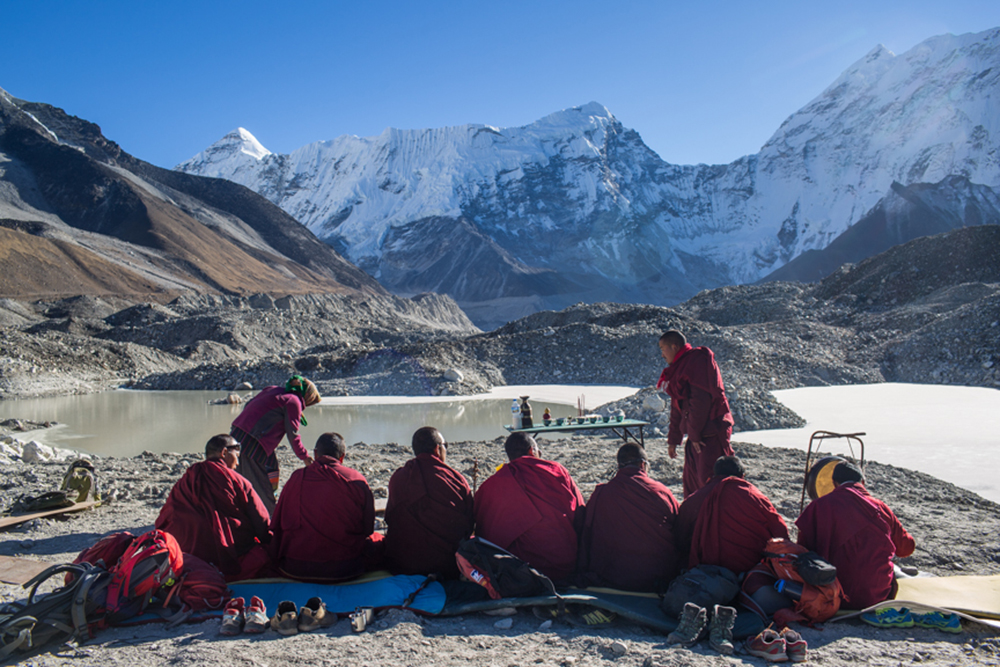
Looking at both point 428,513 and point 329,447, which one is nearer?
point 428,513

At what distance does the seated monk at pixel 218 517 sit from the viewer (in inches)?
138

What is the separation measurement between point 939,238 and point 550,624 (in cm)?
3280

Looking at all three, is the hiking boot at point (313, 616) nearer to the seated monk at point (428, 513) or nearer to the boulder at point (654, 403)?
the seated monk at point (428, 513)

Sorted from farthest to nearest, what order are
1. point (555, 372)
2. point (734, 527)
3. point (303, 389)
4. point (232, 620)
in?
1. point (555, 372)
2. point (303, 389)
3. point (734, 527)
4. point (232, 620)

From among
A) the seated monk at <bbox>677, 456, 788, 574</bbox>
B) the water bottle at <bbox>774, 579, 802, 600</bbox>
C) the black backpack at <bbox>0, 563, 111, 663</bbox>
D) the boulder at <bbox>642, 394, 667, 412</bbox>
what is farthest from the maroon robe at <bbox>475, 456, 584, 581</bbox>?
the boulder at <bbox>642, 394, 667, 412</bbox>

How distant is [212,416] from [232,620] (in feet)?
43.8

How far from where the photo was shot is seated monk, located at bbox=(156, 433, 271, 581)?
11.5 feet

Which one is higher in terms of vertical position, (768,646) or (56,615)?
(768,646)

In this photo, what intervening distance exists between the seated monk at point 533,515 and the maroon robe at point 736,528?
0.71 m

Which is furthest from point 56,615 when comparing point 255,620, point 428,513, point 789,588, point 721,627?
point 789,588

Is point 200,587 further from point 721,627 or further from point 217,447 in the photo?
point 721,627

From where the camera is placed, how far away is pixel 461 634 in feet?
9.76

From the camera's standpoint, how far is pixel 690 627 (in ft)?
9.23

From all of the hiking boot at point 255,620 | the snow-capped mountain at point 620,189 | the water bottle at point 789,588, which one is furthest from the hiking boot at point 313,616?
the snow-capped mountain at point 620,189
